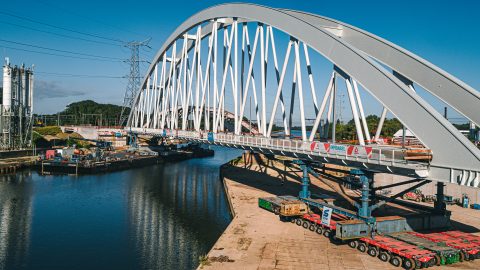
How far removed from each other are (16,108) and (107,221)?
5022 cm

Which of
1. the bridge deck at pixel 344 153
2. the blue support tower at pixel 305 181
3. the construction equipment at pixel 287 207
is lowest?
the construction equipment at pixel 287 207

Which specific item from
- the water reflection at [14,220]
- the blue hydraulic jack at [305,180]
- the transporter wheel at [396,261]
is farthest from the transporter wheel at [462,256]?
the water reflection at [14,220]

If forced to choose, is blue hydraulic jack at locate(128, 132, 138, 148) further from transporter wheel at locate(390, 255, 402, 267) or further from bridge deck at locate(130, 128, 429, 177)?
transporter wheel at locate(390, 255, 402, 267)

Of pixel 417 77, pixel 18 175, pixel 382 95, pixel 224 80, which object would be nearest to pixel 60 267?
pixel 382 95

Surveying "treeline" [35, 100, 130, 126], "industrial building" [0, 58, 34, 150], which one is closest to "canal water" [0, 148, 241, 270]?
"industrial building" [0, 58, 34, 150]

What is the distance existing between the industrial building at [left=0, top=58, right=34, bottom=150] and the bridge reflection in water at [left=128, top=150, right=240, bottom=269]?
2759 centimetres

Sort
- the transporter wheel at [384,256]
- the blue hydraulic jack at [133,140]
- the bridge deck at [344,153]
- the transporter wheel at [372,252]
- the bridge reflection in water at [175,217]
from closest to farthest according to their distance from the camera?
the transporter wheel at [384,256] < the bridge deck at [344,153] < the transporter wheel at [372,252] < the bridge reflection in water at [175,217] < the blue hydraulic jack at [133,140]

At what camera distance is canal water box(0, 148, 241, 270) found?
23.8 m

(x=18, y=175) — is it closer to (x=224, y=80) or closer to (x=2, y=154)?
(x=2, y=154)

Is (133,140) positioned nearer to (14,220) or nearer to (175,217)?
(175,217)

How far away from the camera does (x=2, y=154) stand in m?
64.2

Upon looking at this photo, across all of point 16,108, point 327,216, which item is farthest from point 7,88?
point 327,216

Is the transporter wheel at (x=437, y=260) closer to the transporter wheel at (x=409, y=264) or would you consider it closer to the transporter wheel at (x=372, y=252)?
the transporter wheel at (x=409, y=264)

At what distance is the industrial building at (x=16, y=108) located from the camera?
68375 millimetres
